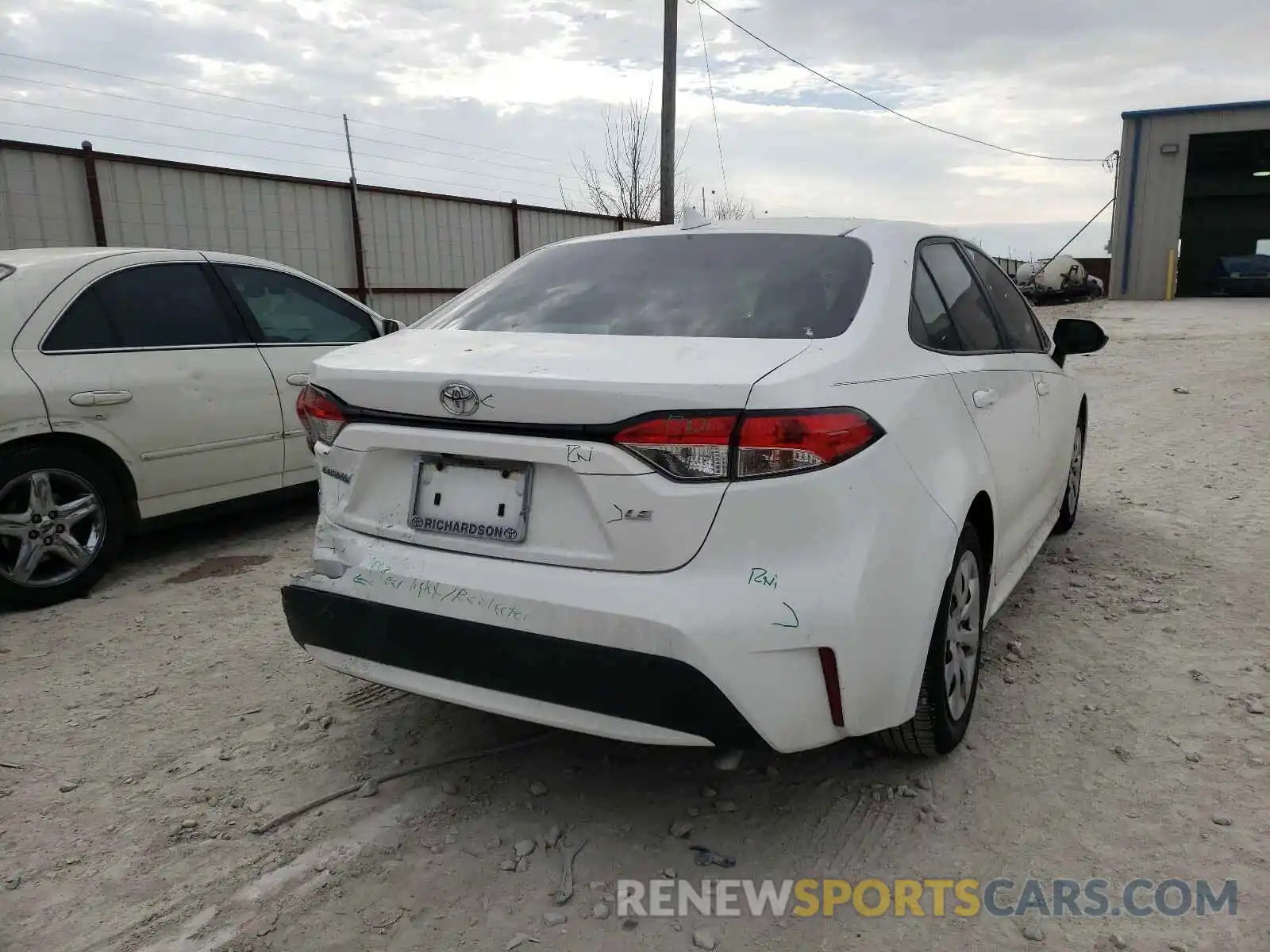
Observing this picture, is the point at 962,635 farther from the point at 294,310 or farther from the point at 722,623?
the point at 294,310

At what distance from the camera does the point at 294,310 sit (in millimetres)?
5203

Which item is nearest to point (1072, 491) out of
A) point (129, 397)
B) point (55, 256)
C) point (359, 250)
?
point (129, 397)

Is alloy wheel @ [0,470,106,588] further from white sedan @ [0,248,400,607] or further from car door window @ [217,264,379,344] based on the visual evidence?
car door window @ [217,264,379,344]

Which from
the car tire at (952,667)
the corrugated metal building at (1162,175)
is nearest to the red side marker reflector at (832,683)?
the car tire at (952,667)

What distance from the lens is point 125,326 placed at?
4336 mm

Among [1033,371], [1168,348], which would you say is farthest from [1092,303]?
[1033,371]

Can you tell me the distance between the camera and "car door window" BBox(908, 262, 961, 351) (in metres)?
2.61

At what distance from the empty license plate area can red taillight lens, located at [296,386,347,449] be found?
313 millimetres

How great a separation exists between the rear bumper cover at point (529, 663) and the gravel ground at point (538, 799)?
1.48ft

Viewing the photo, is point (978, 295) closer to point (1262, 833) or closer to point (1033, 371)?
point (1033, 371)

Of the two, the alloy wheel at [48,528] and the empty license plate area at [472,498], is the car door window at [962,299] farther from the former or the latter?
the alloy wheel at [48,528]

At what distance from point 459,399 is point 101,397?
2.75 meters

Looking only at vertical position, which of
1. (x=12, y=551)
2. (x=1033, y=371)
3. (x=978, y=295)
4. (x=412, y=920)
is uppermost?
(x=978, y=295)

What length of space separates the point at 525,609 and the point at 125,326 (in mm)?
3240
